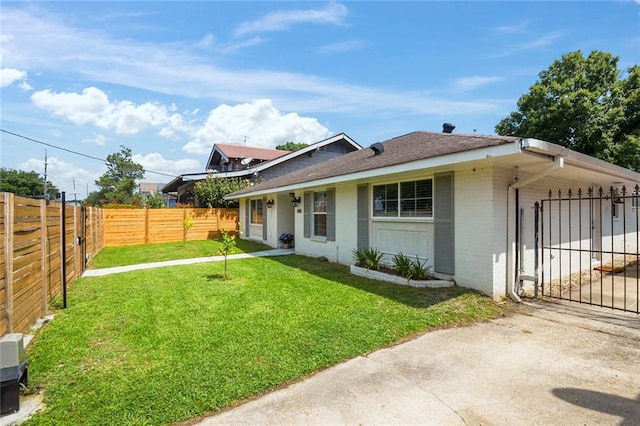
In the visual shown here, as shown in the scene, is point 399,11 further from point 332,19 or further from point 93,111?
point 93,111

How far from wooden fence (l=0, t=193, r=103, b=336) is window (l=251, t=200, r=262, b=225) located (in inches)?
415

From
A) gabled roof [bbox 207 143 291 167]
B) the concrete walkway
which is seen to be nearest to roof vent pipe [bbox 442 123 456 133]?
the concrete walkway

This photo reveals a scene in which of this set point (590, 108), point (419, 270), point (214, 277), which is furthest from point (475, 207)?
point (590, 108)

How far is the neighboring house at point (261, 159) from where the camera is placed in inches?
797

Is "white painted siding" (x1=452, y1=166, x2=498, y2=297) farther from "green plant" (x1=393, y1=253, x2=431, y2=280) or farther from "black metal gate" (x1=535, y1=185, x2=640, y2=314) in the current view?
"black metal gate" (x1=535, y1=185, x2=640, y2=314)

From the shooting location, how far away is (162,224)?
17188 mm

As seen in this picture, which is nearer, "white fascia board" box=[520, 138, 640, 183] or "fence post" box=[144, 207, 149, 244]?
"white fascia board" box=[520, 138, 640, 183]

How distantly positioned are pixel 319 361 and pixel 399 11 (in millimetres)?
8770

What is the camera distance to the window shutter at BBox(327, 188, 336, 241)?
10500 mm

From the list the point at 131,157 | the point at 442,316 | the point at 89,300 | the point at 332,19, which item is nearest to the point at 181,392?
the point at 442,316

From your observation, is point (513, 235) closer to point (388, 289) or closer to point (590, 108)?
point (388, 289)

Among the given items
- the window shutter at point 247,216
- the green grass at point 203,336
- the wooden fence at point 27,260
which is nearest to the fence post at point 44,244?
the wooden fence at point 27,260

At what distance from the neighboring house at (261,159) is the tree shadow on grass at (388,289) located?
37.9 feet

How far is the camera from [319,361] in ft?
12.0
